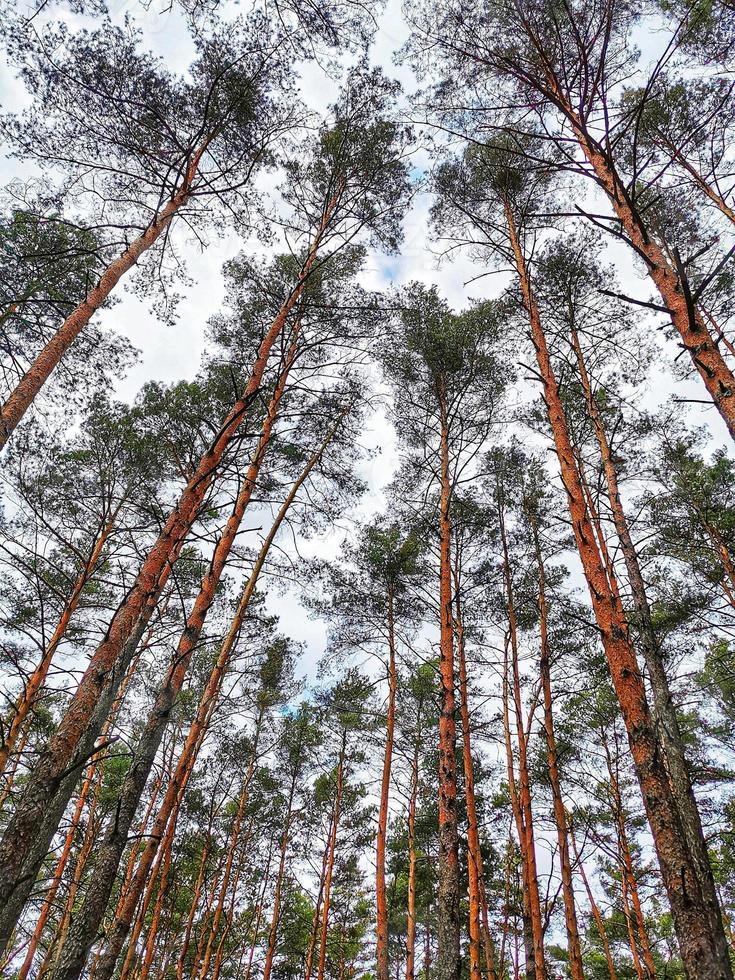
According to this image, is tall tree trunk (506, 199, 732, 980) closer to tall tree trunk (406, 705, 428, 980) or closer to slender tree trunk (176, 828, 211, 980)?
slender tree trunk (176, 828, 211, 980)

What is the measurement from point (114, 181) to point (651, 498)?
10.8 metres

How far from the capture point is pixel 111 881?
4250 millimetres

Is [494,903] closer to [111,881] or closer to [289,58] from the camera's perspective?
[111,881]

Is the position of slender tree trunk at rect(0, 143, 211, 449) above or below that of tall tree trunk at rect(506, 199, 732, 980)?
above

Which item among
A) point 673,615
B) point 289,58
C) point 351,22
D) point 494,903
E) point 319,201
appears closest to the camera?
point 351,22

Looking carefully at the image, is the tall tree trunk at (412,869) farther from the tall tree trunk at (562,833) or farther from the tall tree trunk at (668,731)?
the tall tree trunk at (668,731)

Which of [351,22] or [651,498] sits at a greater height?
[651,498]

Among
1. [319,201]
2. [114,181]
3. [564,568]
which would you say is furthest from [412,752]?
[114,181]

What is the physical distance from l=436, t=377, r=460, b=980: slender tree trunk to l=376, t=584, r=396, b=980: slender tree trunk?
11.0 feet

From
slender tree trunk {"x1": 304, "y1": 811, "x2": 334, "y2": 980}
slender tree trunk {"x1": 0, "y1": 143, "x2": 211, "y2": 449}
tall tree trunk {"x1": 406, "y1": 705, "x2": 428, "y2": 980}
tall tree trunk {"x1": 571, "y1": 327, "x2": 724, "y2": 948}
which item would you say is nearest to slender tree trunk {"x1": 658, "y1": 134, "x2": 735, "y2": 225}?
tall tree trunk {"x1": 571, "y1": 327, "x2": 724, "y2": 948}

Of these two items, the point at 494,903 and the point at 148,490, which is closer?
the point at 148,490

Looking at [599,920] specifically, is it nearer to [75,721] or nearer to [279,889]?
[279,889]

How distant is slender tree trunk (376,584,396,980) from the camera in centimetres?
877

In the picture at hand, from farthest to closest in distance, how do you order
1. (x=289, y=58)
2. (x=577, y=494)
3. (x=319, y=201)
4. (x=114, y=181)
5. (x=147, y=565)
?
(x=319, y=201) < (x=114, y=181) < (x=289, y=58) < (x=577, y=494) < (x=147, y=565)
